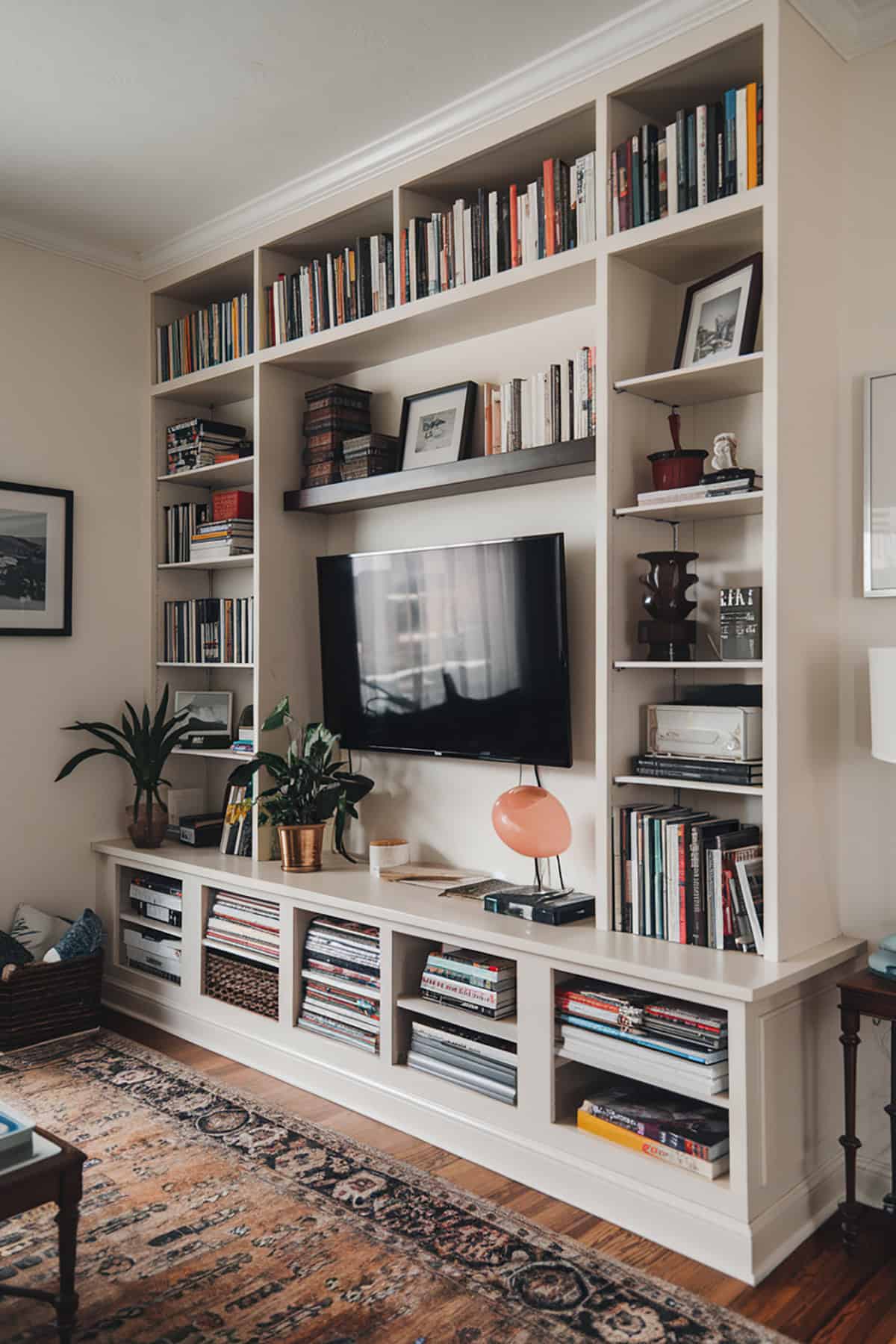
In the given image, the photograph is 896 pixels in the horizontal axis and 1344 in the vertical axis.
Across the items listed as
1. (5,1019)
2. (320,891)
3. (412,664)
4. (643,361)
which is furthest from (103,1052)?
(643,361)

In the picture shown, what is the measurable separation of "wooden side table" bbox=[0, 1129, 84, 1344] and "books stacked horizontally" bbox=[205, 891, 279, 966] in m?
1.39

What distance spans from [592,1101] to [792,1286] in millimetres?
553

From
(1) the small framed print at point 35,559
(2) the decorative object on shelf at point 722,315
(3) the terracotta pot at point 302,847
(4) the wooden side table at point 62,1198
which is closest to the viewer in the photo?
(4) the wooden side table at point 62,1198

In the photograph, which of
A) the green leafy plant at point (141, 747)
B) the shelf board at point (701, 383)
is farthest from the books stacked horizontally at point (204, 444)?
the shelf board at point (701, 383)

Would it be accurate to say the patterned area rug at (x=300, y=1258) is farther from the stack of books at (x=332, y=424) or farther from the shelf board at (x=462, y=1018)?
the stack of books at (x=332, y=424)

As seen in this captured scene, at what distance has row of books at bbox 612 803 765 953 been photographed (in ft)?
8.00

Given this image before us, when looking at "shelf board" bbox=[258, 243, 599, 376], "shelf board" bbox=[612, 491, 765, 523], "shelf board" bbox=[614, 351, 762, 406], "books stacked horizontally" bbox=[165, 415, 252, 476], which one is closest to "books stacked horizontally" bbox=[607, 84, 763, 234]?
"shelf board" bbox=[258, 243, 599, 376]

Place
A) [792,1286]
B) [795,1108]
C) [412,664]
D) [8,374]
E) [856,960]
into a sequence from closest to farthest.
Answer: [792,1286] < [795,1108] < [856,960] < [412,664] < [8,374]

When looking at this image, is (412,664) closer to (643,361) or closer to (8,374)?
(643,361)

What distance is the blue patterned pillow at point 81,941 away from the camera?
11.6 feet

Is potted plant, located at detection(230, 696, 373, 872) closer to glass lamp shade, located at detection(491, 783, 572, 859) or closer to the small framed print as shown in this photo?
glass lamp shade, located at detection(491, 783, 572, 859)

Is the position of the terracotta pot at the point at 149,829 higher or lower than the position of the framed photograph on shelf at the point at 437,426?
lower

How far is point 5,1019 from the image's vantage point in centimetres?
339

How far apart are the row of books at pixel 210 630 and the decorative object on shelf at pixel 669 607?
159 cm
